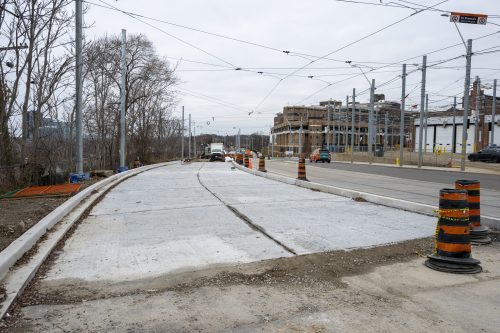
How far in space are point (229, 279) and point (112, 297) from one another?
1.30 m

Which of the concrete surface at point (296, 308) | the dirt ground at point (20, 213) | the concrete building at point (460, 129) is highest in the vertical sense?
the concrete building at point (460, 129)

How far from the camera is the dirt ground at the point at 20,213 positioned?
21.1ft

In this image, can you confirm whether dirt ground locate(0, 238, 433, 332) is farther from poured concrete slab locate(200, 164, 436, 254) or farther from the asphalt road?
the asphalt road

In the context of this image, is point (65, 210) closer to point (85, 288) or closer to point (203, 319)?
point (85, 288)

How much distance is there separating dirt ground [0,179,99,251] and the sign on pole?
49.4ft

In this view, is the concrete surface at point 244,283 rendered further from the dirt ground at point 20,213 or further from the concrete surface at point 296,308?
the dirt ground at point 20,213

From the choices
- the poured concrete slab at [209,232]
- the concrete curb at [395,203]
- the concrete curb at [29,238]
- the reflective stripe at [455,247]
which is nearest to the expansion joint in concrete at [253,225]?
the poured concrete slab at [209,232]

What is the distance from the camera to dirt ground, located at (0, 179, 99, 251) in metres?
6.43

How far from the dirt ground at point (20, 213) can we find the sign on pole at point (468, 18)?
15.1 m

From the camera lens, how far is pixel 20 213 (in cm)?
818

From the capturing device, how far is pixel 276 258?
567 cm

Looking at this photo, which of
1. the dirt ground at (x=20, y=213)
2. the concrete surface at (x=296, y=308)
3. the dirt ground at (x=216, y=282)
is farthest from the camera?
the dirt ground at (x=20, y=213)

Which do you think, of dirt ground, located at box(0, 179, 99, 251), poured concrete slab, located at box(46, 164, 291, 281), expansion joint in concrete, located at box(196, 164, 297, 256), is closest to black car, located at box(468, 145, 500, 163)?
expansion joint in concrete, located at box(196, 164, 297, 256)

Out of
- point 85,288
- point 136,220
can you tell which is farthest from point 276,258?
point 136,220
